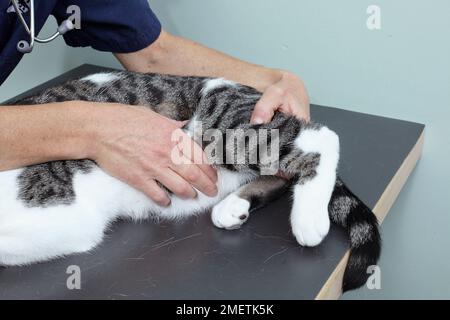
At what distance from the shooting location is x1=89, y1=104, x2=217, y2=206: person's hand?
3.29 feet

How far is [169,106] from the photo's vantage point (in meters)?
1.14

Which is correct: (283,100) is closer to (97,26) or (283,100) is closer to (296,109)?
(296,109)

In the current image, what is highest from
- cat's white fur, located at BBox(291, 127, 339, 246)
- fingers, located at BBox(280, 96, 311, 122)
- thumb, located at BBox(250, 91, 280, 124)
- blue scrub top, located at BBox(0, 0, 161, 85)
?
blue scrub top, located at BBox(0, 0, 161, 85)

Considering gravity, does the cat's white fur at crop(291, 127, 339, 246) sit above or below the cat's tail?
above

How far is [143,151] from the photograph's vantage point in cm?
101

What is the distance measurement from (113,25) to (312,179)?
623 mm

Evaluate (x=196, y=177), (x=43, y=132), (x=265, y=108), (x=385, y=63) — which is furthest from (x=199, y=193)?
(x=385, y=63)

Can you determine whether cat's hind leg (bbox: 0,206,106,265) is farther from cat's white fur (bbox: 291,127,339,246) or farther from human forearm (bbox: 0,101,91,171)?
cat's white fur (bbox: 291,127,339,246)

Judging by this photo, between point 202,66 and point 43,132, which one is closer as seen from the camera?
point 43,132

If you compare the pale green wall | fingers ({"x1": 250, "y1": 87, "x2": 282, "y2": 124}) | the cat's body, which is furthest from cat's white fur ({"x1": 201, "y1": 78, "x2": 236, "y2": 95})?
the pale green wall

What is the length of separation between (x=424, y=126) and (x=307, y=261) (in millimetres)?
629

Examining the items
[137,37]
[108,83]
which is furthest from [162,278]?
[137,37]

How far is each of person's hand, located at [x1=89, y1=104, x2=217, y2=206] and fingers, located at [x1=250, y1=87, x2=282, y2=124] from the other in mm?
142

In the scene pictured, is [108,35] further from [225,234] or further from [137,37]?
[225,234]
